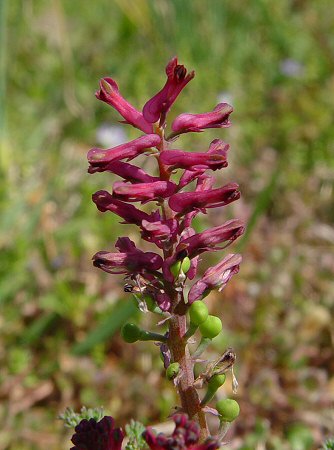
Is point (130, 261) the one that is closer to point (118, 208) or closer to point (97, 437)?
point (118, 208)

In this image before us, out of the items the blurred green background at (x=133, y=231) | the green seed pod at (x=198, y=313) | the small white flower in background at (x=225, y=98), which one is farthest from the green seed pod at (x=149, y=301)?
the small white flower in background at (x=225, y=98)

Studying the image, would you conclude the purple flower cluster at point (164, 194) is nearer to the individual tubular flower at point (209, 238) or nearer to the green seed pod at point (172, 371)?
the individual tubular flower at point (209, 238)

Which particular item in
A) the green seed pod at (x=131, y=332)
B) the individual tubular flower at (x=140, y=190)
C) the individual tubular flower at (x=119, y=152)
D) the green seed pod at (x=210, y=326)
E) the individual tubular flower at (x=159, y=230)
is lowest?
the green seed pod at (x=210, y=326)

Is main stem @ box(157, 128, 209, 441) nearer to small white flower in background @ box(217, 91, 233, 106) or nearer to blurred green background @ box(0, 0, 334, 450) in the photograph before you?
blurred green background @ box(0, 0, 334, 450)

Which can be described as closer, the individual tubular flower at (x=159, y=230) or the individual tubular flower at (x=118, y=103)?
the individual tubular flower at (x=159, y=230)

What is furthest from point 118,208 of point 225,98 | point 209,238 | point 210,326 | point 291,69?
point 291,69

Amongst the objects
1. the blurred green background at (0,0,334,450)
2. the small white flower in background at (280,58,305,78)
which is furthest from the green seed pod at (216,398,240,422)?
the small white flower in background at (280,58,305,78)

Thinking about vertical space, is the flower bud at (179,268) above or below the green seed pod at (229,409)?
above
